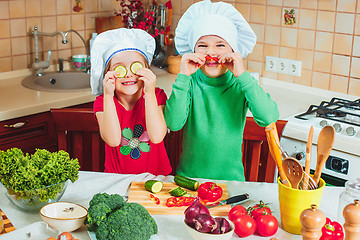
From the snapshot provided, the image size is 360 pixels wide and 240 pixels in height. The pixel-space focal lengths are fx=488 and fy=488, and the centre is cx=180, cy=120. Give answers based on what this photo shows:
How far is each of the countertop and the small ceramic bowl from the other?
1.15m

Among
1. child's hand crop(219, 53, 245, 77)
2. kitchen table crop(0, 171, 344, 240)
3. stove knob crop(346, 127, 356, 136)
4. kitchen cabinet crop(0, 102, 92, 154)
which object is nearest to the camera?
kitchen table crop(0, 171, 344, 240)

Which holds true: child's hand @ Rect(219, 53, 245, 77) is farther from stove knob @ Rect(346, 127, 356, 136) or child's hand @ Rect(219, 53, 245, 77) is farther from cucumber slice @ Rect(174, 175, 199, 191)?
stove knob @ Rect(346, 127, 356, 136)

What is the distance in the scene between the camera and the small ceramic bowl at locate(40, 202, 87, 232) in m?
1.18

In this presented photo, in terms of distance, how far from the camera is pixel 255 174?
1.74 metres

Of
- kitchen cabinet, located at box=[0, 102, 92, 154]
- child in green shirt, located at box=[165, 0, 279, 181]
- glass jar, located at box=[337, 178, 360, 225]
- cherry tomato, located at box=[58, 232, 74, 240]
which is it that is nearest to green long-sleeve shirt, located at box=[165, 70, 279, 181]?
child in green shirt, located at box=[165, 0, 279, 181]

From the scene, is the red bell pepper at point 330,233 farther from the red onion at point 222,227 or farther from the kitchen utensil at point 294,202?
the red onion at point 222,227

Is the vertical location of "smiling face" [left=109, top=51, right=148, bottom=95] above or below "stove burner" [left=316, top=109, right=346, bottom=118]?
above

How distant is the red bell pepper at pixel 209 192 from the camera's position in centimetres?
136

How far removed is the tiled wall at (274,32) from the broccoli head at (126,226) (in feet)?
5.55

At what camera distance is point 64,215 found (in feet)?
4.10

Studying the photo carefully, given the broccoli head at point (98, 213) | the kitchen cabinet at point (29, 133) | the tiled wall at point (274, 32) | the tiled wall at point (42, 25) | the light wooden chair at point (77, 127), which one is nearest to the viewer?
the broccoli head at point (98, 213)

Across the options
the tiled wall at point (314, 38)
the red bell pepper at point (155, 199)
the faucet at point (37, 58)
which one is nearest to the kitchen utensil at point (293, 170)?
the red bell pepper at point (155, 199)

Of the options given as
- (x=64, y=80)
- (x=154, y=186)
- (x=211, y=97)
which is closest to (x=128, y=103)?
(x=211, y=97)

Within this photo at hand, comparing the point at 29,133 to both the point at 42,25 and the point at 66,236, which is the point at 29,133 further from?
the point at 66,236
